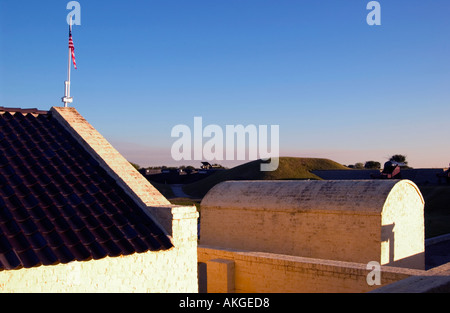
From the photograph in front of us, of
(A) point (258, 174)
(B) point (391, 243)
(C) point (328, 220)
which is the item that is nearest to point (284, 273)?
(C) point (328, 220)

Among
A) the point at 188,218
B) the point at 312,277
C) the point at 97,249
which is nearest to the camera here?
the point at 97,249

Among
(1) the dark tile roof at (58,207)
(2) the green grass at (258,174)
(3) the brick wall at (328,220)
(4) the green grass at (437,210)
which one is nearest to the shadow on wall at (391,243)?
(3) the brick wall at (328,220)

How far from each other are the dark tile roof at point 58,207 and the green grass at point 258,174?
55308 millimetres

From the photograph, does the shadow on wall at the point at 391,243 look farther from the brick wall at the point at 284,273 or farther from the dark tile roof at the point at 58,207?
the dark tile roof at the point at 58,207

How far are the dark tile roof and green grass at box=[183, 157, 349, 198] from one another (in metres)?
55.3

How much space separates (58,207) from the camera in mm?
6590

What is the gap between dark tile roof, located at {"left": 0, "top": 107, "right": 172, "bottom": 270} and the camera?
5.81m

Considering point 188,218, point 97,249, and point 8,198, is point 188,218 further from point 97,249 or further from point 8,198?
point 8,198

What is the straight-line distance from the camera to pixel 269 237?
1797cm

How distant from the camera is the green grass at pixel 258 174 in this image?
69312 millimetres

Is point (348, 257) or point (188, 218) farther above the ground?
point (188, 218)

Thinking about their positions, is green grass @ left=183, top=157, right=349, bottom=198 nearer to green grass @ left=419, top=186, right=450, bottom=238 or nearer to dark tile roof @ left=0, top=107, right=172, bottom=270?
green grass @ left=419, top=186, right=450, bottom=238

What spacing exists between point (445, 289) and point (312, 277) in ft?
24.3
